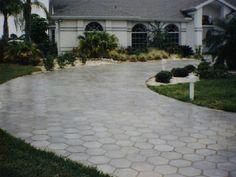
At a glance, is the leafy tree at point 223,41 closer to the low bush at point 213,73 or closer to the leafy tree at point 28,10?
the low bush at point 213,73

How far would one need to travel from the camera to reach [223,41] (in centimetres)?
1798

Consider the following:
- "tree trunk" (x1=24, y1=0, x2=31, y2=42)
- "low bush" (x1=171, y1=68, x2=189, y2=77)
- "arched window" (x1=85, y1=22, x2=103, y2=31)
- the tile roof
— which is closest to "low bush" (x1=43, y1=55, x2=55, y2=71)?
"tree trunk" (x1=24, y1=0, x2=31, y2=42)

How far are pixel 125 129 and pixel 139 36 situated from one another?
82.2ft

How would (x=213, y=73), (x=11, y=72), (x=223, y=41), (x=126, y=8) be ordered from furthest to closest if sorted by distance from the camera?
(x=126, y=8)
(x=11, y=72)
(x=223, y=41)
(x=213, y=73)

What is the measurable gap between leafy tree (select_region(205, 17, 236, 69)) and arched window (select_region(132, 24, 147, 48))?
14588mm

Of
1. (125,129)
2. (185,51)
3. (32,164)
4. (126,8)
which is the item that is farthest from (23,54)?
(32,164)

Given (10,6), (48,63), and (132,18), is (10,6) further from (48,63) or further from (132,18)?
(48,63)

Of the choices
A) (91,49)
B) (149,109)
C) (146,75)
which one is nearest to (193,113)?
(149,109)

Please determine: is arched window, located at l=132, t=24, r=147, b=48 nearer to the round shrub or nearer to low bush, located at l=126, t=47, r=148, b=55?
low bush, located at l=126, t=47, r=148, b=55

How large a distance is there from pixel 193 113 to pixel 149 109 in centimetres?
129

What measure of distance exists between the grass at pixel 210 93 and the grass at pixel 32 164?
5897mm

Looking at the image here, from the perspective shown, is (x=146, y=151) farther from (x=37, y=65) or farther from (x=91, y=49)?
(x=91, y=49)

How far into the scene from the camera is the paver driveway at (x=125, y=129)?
6.40 m

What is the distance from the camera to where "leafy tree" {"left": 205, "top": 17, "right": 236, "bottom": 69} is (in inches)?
703
